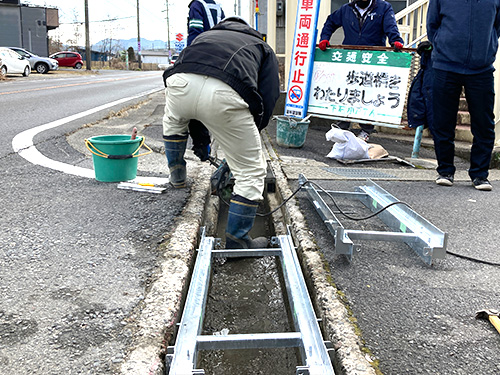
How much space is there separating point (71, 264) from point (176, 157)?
5.01ft

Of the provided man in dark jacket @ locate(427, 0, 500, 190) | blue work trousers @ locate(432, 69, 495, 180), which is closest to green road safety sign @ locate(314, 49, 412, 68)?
man in dark jacket @ locate(427, 0, 500, 190)

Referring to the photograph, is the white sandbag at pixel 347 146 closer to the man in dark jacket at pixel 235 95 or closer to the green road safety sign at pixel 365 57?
the green road safety sign at pixel 365 57

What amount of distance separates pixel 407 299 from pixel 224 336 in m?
0.97

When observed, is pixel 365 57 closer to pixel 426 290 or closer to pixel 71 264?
pixel 426 290

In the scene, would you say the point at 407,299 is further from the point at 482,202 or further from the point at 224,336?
the point at 482,202

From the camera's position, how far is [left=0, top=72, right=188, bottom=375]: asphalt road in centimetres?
180

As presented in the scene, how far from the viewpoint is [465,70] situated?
4.50 metres

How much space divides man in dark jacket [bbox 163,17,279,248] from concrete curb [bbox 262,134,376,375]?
1.29 ft

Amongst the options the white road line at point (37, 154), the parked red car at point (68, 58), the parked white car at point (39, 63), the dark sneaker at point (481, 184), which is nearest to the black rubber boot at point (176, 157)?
the white road line at point (37, 154)

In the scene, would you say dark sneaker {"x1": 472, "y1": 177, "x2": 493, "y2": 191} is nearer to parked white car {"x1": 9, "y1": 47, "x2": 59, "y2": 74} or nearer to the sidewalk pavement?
the sidewalk pavement

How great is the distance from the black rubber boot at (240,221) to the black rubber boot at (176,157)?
0.88 m

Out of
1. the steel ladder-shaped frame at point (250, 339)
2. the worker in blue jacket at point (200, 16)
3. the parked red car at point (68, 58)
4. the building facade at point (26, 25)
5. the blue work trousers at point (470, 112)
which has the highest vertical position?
the building facade at point (26, 25)

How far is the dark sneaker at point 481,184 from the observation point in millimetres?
4551

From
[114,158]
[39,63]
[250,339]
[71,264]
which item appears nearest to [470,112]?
[114,158]
